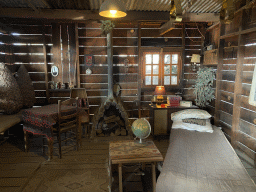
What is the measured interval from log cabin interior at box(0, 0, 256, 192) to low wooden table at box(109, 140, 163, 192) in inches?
0.6

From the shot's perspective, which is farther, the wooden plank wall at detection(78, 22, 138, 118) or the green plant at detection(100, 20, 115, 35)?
the wooden plank wall at detection(78, 22, 138, 118)

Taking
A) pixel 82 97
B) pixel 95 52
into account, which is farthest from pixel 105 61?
pixel 82 97

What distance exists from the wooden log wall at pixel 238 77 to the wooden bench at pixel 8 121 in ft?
15.5

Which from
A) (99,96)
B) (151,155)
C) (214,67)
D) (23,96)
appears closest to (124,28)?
(99,96)

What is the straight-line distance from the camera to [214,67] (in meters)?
5.46

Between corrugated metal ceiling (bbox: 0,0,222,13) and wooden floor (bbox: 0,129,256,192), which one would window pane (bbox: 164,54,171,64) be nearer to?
corrugated metal ceiling (bbox: 0,0,222,13)

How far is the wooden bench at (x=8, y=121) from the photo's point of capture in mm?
4095

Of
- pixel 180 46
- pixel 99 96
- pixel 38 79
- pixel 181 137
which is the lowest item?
pixel 181 137

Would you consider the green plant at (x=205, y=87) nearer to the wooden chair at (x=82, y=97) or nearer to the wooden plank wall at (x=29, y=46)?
the wooden chair at (x=82, y=97)

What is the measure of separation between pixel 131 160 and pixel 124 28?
14.5 ft

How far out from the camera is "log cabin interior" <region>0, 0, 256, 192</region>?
311 cm

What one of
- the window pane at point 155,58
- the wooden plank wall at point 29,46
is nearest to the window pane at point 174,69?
the window pane at point 155,58

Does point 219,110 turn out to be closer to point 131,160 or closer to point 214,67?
point 214,67

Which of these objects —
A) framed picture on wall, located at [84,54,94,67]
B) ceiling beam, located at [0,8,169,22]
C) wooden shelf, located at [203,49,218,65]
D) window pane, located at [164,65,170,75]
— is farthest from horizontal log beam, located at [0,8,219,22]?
window pane, located at [164,65,170,75]
